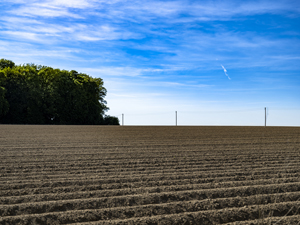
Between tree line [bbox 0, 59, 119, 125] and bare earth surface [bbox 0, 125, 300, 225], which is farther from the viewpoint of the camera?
tree line [bbox 0, 59, 119, 125]

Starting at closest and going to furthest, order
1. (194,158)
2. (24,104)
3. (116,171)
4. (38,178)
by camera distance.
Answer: (38,178)
(116,171)
(194,158)
(24,104)

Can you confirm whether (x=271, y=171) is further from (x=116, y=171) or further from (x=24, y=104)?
(x=24, y=104)

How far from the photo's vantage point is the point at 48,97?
35906mm

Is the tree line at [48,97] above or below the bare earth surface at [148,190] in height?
above

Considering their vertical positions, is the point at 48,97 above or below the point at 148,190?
above

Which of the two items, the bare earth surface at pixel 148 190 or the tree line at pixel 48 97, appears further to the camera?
the tree line at pixel 48 97

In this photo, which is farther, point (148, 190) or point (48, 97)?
point (48, 97)

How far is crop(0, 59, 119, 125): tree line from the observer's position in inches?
1373

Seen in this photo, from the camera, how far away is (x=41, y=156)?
26.5ft

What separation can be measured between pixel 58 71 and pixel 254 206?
37.7 metres

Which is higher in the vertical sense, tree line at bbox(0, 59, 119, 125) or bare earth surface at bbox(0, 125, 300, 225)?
tree line at bbox(0, 59, 119, 125)

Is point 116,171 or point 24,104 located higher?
point 24,104

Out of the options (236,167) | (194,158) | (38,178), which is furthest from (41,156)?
(236,167)

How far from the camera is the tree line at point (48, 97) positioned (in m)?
34.9
